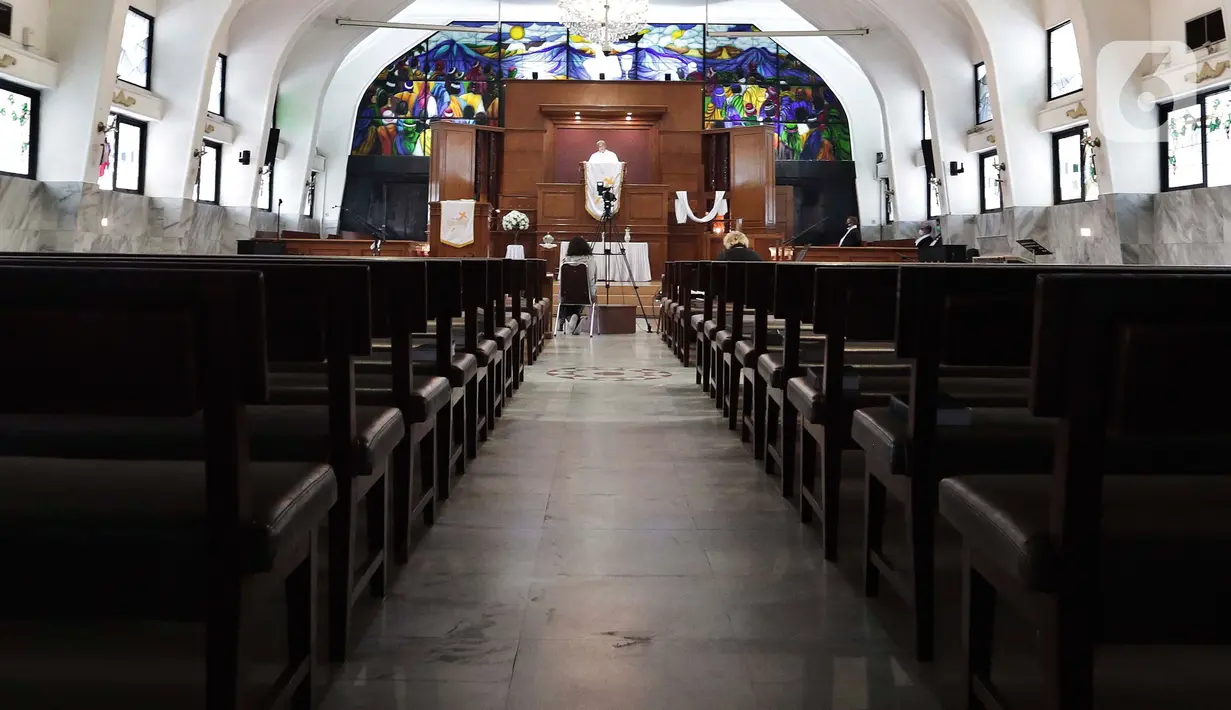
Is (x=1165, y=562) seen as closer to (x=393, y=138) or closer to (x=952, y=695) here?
(x=952, y=695)

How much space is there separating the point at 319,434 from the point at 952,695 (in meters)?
1.21

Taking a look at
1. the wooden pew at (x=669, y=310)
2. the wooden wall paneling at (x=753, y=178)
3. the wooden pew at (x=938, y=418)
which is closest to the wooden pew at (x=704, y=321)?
the wooden pew at (x=669, y=310)

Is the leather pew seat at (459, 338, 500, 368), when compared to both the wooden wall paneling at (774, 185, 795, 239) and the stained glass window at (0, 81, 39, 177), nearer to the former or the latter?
the stained glass window at (0, 81, 39, 177)

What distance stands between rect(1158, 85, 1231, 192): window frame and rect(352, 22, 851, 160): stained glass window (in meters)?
9.34

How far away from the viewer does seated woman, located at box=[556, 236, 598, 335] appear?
8906 millimetres

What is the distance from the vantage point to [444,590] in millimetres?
2072

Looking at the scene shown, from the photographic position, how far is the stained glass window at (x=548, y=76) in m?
19.2

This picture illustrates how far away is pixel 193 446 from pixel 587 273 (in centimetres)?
723

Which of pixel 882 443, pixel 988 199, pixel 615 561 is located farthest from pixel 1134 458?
pixel 988 199

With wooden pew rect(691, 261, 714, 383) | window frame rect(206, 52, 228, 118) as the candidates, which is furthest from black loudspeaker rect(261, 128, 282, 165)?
wooden pew rect(691, 261, 714, 383)

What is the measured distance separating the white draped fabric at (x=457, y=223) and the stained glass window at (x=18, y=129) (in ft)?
14.7

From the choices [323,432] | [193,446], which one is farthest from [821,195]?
[193,446]

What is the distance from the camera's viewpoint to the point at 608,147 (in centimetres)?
1572

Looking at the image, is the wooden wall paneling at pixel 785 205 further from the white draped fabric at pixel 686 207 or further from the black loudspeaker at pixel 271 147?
the black loudspeaker at pixel 271 147
